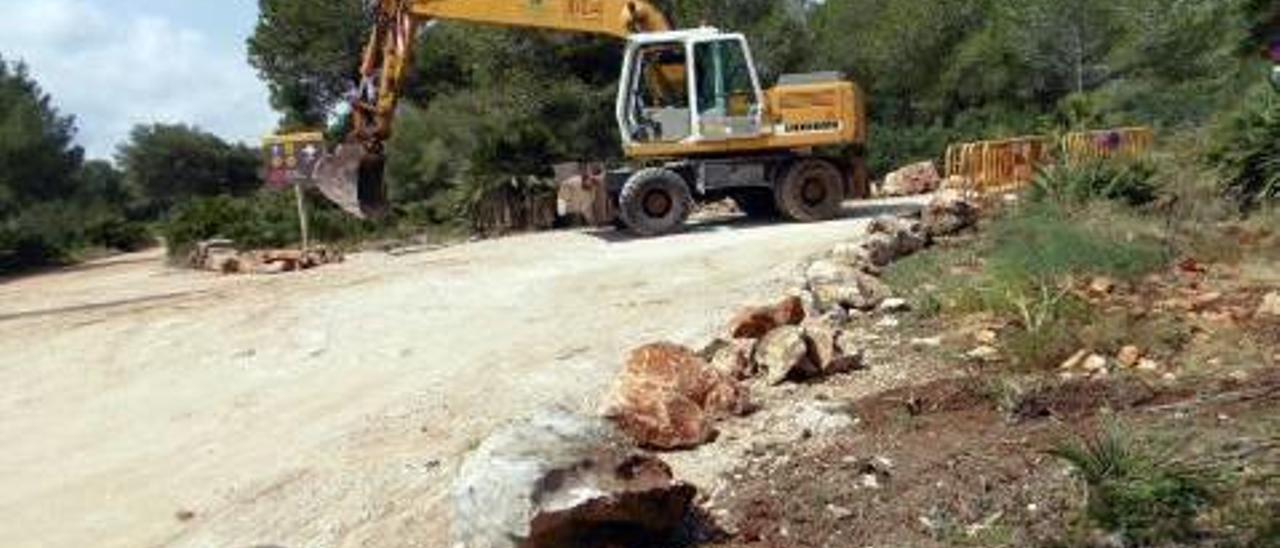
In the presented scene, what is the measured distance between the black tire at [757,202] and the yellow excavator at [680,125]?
43 millimetres

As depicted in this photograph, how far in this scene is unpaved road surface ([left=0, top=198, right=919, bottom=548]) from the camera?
910cm

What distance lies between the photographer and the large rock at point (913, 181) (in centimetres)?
2880

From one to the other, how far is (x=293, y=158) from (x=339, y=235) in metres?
3.26

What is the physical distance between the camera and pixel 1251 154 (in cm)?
1463

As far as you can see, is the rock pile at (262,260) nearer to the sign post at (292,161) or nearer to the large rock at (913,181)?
the sign post at (292,161)

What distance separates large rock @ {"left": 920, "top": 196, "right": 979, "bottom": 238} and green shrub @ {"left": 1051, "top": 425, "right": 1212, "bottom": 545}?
8.93 metres

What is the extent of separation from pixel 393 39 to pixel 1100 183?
430 inches

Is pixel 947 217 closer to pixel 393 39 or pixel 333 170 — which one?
pixel 393 39

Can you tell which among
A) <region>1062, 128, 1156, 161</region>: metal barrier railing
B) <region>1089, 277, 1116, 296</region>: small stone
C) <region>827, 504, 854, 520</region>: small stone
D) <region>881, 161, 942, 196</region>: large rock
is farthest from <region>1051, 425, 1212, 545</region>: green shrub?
<region>881, 161, 942, 196</region>: large rock

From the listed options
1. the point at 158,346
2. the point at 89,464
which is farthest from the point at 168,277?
the point at 89,464

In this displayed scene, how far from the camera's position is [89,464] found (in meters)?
10.7

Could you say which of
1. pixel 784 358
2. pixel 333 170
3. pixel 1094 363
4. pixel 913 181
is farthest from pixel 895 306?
pixel 913 181

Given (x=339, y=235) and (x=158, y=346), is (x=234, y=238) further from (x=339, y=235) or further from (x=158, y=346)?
(x=158, y=346)

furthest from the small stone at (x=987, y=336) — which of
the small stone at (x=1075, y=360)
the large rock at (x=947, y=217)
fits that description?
the large rock at (x=947, y=217)
